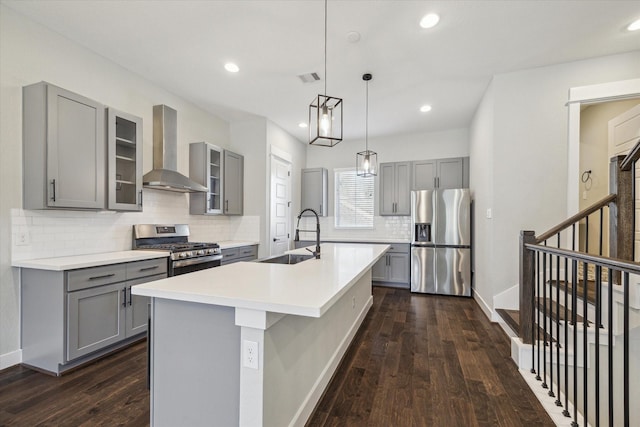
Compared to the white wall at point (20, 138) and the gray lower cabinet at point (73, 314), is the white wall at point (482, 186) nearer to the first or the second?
the gray lower cabinet at point (73, 314)

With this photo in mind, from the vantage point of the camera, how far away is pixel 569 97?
10.5ft

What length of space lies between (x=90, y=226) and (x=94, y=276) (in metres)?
0.79

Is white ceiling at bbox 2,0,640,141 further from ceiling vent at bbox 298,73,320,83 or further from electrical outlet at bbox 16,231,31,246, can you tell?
electrical outlet at bbox 16,231,31,246

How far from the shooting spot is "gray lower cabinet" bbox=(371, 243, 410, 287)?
209 inches

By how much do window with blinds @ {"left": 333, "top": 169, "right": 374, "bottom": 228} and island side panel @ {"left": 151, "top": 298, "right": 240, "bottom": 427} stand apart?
16.2ft

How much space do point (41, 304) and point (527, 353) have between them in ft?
13.1

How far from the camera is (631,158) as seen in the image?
2.23 metres

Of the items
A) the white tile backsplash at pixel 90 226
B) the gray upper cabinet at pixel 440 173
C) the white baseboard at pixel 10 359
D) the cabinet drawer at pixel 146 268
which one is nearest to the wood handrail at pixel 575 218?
the gray upper cabinet at pixel 440 173

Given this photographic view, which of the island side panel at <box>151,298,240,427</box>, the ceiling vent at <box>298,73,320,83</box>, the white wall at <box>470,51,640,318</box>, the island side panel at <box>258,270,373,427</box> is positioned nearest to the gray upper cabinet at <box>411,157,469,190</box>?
the white wall at <box>470,51,640,318</box>

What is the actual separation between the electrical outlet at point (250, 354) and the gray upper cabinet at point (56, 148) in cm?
233

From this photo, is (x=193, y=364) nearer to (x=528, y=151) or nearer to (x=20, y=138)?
(x=20, y=138)

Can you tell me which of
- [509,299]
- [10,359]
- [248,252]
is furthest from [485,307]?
[10,359]

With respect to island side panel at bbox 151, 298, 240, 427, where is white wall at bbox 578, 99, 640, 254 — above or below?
above

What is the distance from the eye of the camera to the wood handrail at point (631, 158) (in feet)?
6.94
